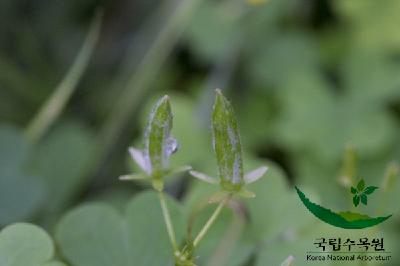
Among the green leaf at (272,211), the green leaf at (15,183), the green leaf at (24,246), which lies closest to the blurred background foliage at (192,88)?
the green leaf at (15,183)

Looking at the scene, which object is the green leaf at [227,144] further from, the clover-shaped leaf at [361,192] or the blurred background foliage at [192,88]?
the blurred background foliage at [192,88]

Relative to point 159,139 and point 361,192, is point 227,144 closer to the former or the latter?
point 159,139

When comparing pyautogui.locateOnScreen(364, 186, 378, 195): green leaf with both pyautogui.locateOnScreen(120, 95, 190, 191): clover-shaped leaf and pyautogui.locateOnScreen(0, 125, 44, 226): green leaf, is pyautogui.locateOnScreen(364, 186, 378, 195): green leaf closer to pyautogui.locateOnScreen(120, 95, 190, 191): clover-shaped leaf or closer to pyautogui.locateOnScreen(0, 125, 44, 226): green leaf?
pyautogui.locateOnScreen(120, 95, 190, 191): clover-shaped leaf

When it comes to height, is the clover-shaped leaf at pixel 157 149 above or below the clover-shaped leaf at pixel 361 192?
below

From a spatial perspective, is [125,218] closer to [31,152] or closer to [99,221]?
[99,221]

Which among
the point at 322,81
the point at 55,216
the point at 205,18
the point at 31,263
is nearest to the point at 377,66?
the point at 322,81

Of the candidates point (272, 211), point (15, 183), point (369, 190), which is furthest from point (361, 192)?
point (15, 183)
